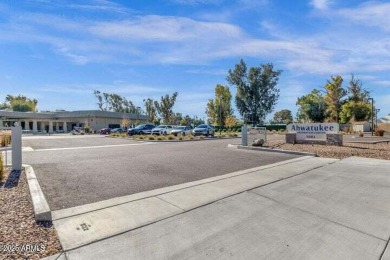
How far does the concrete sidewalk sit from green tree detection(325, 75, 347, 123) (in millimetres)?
61121

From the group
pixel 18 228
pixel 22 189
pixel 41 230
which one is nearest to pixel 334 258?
pixel 41 230

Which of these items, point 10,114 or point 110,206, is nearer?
point 110,206

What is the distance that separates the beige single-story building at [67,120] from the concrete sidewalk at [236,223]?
61.5 meters

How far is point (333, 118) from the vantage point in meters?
64.0

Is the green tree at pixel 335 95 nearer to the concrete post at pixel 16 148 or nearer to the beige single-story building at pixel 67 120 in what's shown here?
the beige single-story building at pixel 67 120

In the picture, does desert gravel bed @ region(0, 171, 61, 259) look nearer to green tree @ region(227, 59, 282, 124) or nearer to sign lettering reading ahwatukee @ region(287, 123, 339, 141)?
sign lettering reading ahwatukee @ region(287, 123, 339, 141)

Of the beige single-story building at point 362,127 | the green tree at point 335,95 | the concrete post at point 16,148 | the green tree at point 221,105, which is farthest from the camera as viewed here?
the green tree at point 221,105

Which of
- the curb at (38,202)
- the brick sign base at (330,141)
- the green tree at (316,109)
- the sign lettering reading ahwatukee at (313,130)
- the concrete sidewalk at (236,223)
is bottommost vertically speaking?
the concrete sidewalk at (236,223)

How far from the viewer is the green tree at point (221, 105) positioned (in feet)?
249

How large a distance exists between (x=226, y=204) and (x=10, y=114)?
2745 inches

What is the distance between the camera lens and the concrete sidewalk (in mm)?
4016

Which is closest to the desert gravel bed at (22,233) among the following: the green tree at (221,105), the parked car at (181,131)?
the parked car at (181,131)

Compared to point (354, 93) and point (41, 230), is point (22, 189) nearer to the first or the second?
point (41, 230)

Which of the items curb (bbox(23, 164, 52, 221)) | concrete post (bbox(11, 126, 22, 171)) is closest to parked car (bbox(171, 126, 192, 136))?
concrete post (bbox(11, 126, 22, 171))
